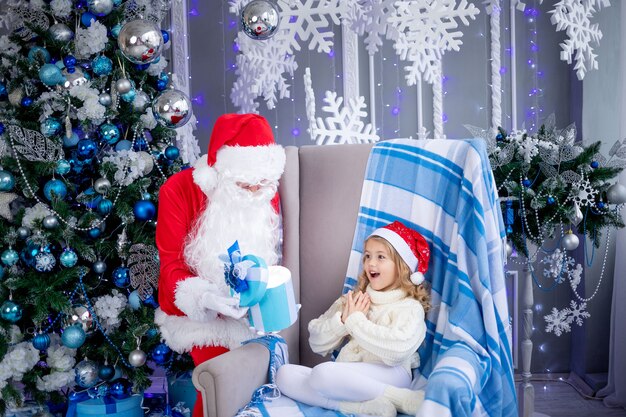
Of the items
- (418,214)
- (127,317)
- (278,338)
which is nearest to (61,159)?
(127,317)

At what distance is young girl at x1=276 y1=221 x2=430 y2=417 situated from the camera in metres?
1.88

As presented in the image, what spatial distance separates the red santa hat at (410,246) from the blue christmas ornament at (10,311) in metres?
1.59

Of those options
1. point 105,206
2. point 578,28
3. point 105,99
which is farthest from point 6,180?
point 578,28

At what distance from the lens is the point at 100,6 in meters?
2.70

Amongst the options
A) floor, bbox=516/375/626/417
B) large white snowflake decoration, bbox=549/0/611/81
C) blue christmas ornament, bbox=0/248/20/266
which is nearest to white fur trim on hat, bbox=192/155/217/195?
blue christmas ornament, bbox=0/248/20/266

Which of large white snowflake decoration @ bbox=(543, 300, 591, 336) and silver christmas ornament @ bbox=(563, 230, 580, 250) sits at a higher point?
silver christmas ornament @ bbox=(563, 230, 580, 250)

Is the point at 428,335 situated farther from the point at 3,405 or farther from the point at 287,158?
the point at 3,405

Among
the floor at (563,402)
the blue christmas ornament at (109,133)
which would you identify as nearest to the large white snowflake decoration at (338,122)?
the blue christmas ornament at (109,133)

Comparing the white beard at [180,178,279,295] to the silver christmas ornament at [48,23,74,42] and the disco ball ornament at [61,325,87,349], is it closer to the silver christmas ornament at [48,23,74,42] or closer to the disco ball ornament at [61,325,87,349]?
the disco ball ornament at [61,325,87,349]

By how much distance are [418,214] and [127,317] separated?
4.53 ft

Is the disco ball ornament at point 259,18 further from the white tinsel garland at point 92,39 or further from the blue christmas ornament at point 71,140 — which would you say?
the blue christmas ornament at point 71,140

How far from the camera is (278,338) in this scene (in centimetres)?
216

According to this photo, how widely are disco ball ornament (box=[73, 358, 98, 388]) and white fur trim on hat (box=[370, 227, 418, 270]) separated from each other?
1503 mm

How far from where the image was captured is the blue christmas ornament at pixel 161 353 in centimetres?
282
